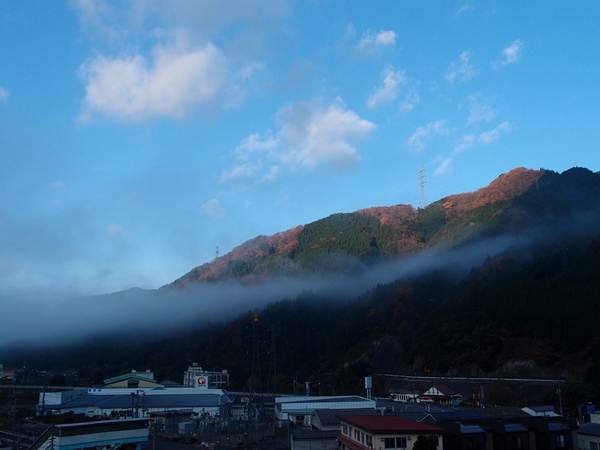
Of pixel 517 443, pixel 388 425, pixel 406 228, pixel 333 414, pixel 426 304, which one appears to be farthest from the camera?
pixel 406 228

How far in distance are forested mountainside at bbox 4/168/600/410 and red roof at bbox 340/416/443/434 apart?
16849 millimetres

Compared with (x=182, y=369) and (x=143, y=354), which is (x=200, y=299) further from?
(x=182, y=369)

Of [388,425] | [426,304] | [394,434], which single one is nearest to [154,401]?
[388,425]

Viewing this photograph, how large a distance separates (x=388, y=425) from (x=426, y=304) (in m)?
52.0

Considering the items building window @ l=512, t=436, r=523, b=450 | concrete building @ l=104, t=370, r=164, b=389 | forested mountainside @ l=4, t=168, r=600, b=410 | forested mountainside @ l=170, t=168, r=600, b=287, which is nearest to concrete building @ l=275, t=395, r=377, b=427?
forested mountainside @ l=4, t=168, r=600, b=410

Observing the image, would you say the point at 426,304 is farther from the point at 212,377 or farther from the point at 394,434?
the point at 394,434

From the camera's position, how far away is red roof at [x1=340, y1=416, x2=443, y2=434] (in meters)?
16.9

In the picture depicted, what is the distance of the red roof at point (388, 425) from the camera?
55.3 feet

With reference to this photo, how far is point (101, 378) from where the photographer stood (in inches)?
2776

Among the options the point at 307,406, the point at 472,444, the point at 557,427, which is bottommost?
the point at 307,406

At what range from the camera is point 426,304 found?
6756 centimetres

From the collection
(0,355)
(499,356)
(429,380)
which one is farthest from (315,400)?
(0,355)

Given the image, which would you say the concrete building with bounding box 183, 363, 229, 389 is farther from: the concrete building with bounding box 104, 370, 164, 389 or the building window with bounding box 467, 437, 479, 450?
the building window with bounding box 467, 437, 479, 450

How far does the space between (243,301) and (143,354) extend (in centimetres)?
2108
